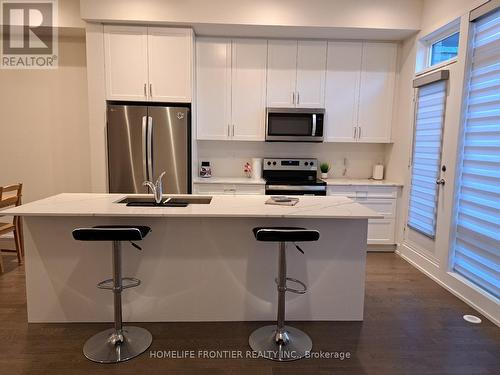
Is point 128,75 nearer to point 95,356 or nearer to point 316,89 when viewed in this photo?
point 316,89

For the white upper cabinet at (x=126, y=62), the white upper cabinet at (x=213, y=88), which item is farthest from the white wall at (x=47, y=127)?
the white upper cabinet at (x=213, y=88)

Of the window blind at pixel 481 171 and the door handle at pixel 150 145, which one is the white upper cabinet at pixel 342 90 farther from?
the door handle at pixel 150 145

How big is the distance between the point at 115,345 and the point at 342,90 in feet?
12.1

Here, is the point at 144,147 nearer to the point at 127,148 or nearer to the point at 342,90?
the point at 127,148

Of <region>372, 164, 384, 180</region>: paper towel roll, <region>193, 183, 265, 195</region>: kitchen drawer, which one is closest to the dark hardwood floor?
<region>193, 183, 265, 195</region>: kitchen drawer

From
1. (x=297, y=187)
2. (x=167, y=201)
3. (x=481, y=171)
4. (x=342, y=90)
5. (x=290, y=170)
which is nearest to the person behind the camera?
(x=167, y=201)

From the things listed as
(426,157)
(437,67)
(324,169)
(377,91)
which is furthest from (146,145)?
(437,67)

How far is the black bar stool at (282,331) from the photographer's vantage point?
6.75 ft

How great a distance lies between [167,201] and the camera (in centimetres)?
266

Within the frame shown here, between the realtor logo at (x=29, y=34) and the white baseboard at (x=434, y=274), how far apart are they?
4845 millimetres

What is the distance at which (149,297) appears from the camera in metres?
2.54

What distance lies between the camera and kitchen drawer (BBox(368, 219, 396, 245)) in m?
4.25

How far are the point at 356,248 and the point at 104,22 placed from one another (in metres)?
3.51

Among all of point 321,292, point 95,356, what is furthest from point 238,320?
point 95,356
